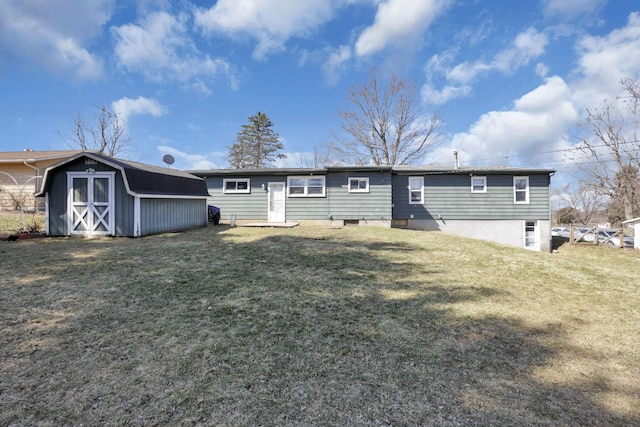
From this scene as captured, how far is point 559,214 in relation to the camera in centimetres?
4078

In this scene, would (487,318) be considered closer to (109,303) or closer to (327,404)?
(327,404)

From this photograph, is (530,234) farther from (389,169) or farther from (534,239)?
(389,169)

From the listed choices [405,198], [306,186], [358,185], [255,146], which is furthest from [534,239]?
[255,146]

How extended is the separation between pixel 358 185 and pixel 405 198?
2.97 m

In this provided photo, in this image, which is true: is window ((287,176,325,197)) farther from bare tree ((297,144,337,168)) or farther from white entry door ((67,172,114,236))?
bare tree ((297,144,337,168))

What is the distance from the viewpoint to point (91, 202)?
373 inches

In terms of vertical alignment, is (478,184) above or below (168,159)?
below

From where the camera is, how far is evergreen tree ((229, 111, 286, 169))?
109 ft

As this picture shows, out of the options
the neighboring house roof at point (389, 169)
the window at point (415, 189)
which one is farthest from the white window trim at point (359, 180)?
the window at point (415, 189)

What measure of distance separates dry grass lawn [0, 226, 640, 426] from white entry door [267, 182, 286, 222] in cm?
910

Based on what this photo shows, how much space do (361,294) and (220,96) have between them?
18323mm

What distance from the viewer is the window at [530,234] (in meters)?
15.4

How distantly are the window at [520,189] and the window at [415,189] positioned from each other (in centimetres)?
496

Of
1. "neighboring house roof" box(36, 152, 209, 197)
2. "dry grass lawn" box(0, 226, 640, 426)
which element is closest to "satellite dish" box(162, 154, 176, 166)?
"neighboring house roof" box(36, 152, 209, 197)
